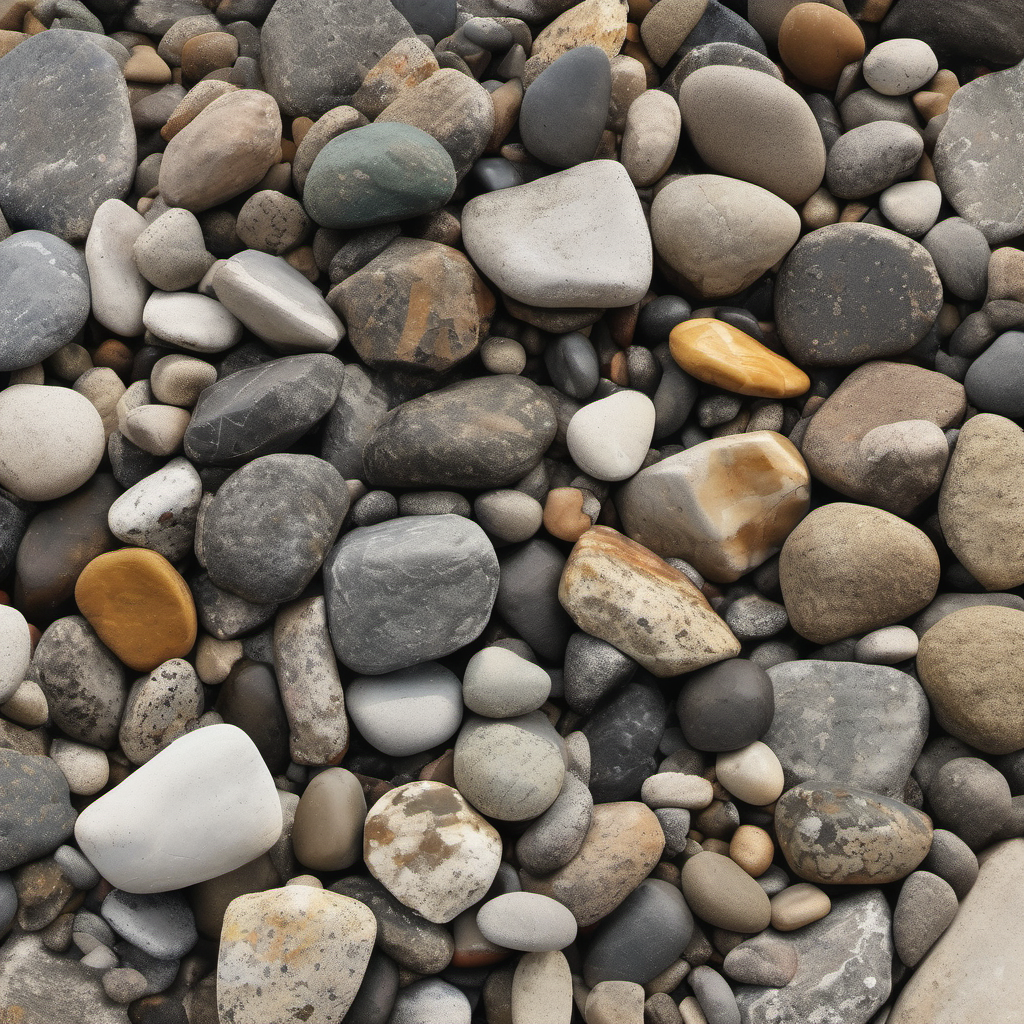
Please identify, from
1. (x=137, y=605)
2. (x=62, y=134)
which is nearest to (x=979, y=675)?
(x=137, y=605)

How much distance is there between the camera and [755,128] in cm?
215

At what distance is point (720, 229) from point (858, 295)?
355 millimetres

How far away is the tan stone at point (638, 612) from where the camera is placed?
1.89 m

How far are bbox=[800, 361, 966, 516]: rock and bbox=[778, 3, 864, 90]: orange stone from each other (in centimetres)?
81

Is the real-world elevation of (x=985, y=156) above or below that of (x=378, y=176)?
above

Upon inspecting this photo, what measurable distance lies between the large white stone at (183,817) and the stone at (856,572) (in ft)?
3.93

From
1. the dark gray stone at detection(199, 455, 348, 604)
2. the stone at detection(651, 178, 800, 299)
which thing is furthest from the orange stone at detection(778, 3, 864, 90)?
the dark gray stone at detection(199, 455, 348, 604)

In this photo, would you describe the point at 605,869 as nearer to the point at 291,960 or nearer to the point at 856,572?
the point at 291,960

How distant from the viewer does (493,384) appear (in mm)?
2045

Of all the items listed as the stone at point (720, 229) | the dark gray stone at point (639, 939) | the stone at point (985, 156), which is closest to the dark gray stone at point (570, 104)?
the stone at point (720, 229)

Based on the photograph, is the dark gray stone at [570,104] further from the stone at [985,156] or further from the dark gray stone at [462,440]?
the stone at [985,156]

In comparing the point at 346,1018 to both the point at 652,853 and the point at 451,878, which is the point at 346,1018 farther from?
the point at 652,853

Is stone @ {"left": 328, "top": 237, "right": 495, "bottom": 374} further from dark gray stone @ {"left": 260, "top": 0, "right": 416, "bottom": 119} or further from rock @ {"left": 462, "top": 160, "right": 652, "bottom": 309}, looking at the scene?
dark gray stone @ {"left": 260, "top": 0, "right": 416, "bottom": 119}

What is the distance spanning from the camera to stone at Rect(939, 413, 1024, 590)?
1.93 meters
